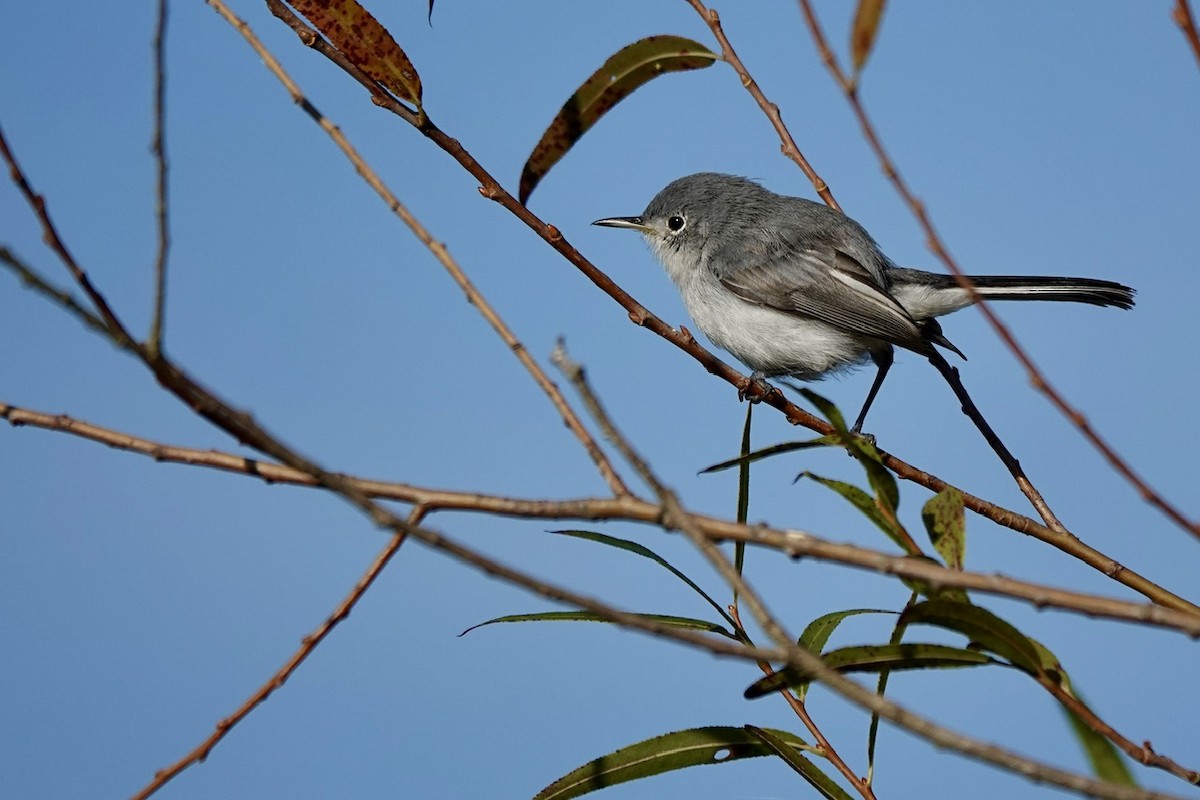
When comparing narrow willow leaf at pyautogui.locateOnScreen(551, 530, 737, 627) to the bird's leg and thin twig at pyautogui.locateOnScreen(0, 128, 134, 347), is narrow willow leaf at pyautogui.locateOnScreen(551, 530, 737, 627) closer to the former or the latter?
thin twig at pyautogui.locateOnScreen(0, 128, 134, 347)

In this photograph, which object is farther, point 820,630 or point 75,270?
point 820,630

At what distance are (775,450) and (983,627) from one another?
46 centimetres

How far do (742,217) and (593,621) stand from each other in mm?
2993

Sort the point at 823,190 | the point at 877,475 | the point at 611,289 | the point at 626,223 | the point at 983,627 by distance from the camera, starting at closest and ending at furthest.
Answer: the point at 983,627
the point at 877,475
the point at 611,289
the point at 823,190
the point at 626,223

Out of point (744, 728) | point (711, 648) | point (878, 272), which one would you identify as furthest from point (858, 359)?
point (711, 648)

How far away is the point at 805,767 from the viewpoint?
1766mm

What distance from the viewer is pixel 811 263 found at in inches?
166

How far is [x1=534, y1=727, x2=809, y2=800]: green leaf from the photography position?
1.78 m

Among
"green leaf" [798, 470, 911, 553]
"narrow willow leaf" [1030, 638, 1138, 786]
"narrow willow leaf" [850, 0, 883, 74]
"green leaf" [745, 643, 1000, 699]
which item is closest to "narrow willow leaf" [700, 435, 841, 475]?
"green leaf" [798, 470, 911, 553]

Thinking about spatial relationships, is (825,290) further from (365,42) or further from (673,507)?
(673,507)

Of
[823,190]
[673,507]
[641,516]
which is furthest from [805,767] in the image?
[823,190]

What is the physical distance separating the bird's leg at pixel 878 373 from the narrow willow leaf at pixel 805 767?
7.85ft

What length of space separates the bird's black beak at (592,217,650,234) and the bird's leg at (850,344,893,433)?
1223mm

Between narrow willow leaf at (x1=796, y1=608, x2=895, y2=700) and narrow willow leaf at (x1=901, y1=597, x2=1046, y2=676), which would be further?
narrow willow leaf at (x1=796, y1=608, x2=895, y2=700)
